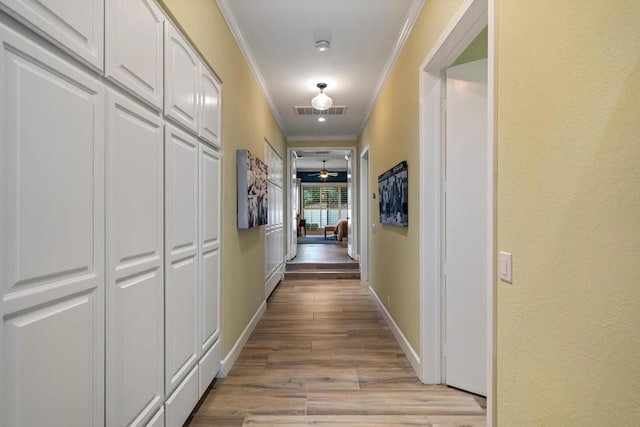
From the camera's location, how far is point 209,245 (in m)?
2.21

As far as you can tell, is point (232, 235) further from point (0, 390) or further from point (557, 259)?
point (557, 259)

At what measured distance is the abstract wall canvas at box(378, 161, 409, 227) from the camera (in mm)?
2787

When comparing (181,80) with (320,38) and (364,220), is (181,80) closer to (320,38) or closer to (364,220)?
(320,38)

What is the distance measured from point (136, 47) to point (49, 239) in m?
0.86

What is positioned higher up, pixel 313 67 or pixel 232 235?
pixel 313 67

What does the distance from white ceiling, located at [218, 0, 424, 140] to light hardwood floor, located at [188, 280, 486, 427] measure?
8.94ft

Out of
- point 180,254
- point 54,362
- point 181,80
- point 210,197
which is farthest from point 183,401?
point 181,80

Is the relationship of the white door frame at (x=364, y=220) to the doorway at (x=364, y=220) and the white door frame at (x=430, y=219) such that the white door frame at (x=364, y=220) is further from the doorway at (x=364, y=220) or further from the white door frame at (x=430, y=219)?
the white door frame at (x=430, y=219)

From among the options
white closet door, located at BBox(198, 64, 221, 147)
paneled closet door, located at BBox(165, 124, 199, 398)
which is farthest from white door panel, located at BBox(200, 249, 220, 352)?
white closet door, located at BBox(198, 64, 221, 147)

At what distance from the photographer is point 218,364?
2.42 metres

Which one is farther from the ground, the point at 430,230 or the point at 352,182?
the point at 352,182

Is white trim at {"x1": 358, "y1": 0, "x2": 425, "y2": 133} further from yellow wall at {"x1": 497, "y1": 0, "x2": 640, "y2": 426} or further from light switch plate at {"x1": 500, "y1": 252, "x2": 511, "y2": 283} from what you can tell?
light switch plate at {"x1": 500, "y1": 252, "x2": 511, "y2": 283}

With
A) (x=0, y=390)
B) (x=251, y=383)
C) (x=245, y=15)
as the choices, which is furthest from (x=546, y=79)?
(x=251, y=383)

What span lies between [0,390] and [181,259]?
103 cm
